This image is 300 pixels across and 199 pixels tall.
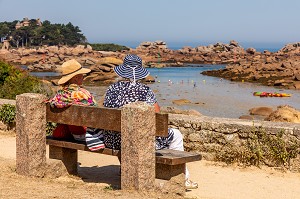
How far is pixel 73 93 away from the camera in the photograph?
620 centimetres

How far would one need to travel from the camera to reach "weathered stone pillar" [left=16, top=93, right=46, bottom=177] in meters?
6.12

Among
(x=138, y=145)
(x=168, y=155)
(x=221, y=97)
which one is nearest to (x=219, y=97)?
(x=221, y=97)

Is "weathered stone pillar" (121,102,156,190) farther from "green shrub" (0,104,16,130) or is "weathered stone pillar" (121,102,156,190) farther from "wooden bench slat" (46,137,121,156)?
"green shrub" (0,104,16,130)

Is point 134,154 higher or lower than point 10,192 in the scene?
higher

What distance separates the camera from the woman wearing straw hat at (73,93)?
6168 millimetres

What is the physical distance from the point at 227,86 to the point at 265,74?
23.1 feet

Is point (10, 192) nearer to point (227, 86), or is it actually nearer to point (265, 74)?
point (227, 86)

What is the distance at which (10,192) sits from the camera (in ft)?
17.5

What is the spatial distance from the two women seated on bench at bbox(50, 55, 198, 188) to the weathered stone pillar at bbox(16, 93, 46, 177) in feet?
0.69

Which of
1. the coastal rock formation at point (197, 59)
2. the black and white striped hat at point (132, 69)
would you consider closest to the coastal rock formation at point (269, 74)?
the coastal rock formation at point (197, 59)

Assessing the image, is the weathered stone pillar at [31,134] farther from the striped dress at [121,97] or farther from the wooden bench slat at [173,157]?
the wooden bench slat at [173,157]

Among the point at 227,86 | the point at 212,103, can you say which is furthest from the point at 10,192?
the point at 227,86

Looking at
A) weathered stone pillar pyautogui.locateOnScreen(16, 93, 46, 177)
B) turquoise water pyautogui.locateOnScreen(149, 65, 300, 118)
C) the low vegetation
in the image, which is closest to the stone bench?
weathered stone pillar pyautogui.locateOnScreen(16, 93, 46, 177)

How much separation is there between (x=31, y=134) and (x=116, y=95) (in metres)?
1.12
